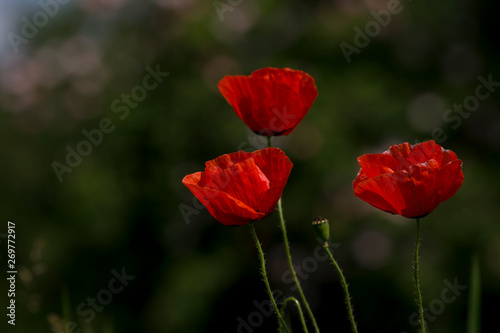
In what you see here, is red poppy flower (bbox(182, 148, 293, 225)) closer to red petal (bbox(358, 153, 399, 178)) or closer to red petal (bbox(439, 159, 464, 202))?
red petal (bbox(358, 153, 399, 178))

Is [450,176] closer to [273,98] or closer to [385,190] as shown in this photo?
[385,190]

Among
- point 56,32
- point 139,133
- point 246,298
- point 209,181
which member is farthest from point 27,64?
point 209,181

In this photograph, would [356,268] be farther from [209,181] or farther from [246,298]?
[209,181]

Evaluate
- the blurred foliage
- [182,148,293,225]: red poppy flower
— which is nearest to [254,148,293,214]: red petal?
[182,148,293,225]: red poppy flower

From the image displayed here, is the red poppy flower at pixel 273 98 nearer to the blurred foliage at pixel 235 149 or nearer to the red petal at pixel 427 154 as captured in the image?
the red petal at pixel 427 154

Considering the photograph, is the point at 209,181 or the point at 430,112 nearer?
the point at 209,181

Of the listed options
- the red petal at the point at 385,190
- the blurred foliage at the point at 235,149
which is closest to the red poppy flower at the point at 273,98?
the red petal at the point at 385,190

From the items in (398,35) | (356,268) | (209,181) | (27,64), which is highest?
(27,64)

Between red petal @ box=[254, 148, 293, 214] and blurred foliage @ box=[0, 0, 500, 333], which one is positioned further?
blurred foliage @ box=[0, 0, 500, 333]
